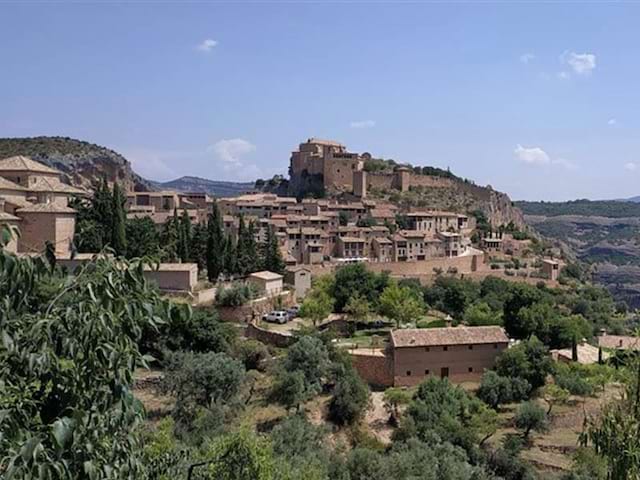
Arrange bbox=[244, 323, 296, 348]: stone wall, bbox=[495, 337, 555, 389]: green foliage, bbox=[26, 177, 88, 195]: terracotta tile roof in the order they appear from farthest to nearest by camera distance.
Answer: bbox=[26, 177, 88, 195]: terracotta tile roof, bbox=[244, 323, 296, 348]: stone wall, bbox=[495, 337, 555, 389]: green foliage

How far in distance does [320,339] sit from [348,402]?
3.68m

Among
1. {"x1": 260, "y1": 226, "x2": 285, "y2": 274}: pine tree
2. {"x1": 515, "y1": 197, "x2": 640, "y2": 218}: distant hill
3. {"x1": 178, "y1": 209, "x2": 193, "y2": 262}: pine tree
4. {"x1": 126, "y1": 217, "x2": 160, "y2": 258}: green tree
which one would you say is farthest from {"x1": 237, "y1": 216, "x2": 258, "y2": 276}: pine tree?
{"x1": 515, "y1": 197, "x2": 640, "y2": 218}: distant hill

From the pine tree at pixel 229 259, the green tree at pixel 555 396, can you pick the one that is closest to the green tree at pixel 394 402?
the green tree at pixel 555 396

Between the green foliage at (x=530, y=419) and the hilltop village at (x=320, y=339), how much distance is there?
6 cm

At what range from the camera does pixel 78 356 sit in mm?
2688

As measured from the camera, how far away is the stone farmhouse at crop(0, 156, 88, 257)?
95.3 feet

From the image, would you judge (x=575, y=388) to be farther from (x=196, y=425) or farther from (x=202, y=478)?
(x=202, y=478)

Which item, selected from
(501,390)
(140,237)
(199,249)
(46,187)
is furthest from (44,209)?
(501,390)

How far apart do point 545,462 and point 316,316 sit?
12725mm

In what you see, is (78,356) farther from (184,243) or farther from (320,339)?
(184,243)

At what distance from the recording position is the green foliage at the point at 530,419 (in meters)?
21.9

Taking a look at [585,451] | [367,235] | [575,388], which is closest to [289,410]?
[585,451]

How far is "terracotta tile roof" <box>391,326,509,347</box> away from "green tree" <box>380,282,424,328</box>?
408 centimetres

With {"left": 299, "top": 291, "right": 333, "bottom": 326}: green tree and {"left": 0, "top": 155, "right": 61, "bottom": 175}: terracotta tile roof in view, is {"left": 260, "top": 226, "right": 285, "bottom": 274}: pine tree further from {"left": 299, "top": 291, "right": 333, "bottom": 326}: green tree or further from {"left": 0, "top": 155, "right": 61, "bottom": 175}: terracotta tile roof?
{"left": 0, "top": 155, "right": 61, "bottom": 175}: terracotta tile roof
